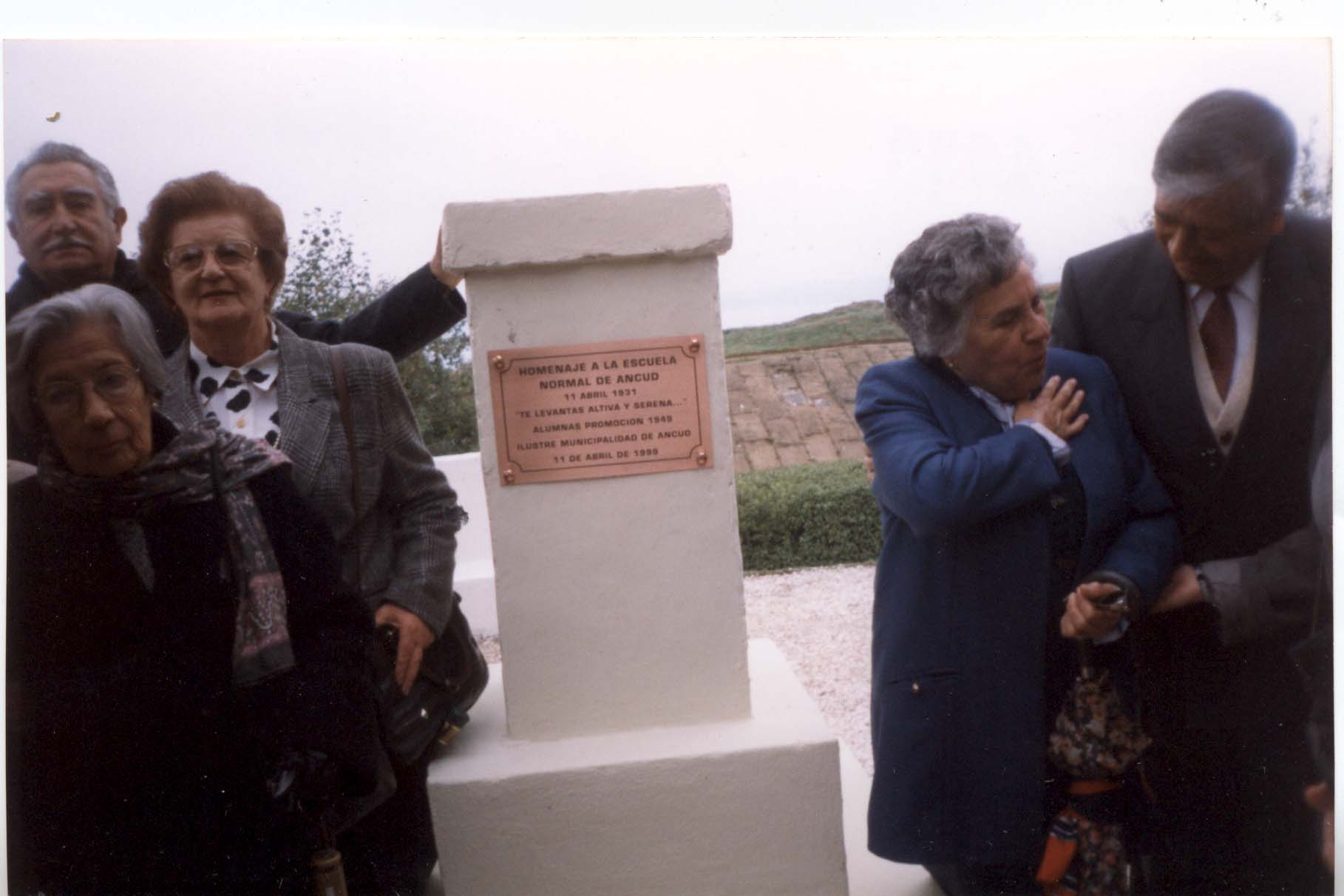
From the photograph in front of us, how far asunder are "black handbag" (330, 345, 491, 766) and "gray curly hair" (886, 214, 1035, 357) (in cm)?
141

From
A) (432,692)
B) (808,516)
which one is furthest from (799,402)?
(432,692)

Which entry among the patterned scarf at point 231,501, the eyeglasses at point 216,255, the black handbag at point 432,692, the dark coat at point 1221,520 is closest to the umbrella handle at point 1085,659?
the dark coat at point 1221,520

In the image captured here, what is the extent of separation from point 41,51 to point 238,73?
469 mm

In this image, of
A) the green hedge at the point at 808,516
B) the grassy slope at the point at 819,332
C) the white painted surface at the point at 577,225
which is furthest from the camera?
the green hedge at the point at 808,516

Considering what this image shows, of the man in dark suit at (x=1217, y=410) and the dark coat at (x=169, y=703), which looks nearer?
the dark coat at (x=169, y=703)

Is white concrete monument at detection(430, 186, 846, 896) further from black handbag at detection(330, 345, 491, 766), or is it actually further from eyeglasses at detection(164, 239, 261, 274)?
eyeglasses at detection(164, 239, 261, 274)

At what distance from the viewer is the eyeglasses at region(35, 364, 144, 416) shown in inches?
99.3

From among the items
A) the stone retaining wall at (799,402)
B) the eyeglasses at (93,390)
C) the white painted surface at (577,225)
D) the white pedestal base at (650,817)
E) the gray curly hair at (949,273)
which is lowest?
the white pedestal base at (650,817)

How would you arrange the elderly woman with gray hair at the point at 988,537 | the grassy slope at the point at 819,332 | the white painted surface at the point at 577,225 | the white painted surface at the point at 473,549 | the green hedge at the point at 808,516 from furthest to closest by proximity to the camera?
the white painted surface at the point at 473,549 → the green hedge at the point at 808,516 → the grassy slope at the point at 819,332 → the elderly woman with gray hair at the point at 988,537 → the white painted surface at the point at 577,225

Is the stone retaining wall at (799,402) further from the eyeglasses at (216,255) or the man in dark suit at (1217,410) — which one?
the eyeglasses at (216,255)

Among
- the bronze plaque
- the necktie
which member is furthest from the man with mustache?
the necktie

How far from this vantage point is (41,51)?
2.65 meters

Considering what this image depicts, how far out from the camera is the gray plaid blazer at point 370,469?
8.63ft

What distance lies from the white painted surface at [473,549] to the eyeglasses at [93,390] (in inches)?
39.3
